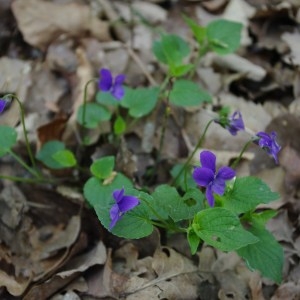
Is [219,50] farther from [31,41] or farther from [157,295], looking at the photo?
[157,295]

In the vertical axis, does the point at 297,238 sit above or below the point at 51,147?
below

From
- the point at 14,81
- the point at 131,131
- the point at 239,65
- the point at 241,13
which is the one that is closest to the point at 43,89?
the point at 14,81

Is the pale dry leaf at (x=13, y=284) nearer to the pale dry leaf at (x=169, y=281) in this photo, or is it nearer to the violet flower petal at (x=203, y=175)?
the pale dry leaf at (x=169, y=281)

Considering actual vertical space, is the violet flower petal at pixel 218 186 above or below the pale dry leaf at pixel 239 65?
above

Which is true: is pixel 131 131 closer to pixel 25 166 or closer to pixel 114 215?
pixel 25 166

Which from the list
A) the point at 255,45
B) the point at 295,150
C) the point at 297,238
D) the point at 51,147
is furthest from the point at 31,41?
the point at 297,238

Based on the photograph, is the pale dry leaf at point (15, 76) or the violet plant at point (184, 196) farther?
the pale dry leaf at point (15, 76)

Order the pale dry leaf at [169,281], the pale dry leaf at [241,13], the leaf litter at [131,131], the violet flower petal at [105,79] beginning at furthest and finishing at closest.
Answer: the pale dry leaf at [241,13] < the violet flower petal at [105,79] < the leaf litter at [131,131] < the pale dry leaf at [169,281]

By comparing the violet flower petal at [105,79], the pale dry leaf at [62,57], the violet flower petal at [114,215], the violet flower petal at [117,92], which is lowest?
the pale dry leaf at [62,57]

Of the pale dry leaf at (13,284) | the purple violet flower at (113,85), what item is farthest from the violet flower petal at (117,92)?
the pale dry leaf at (13,284)
